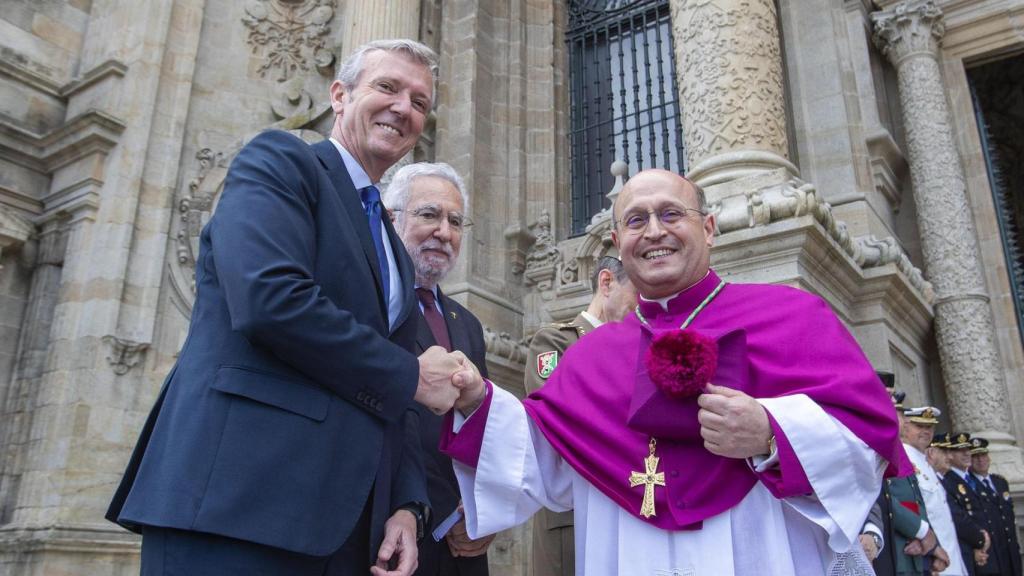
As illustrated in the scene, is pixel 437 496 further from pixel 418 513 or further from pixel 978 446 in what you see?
pixel 978 446

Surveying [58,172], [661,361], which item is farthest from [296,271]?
[58,172]

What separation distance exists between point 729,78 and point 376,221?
13.9 ft

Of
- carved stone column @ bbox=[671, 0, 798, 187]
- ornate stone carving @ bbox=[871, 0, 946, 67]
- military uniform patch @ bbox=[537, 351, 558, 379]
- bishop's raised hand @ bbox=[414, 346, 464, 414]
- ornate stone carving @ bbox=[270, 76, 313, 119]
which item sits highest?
ornate stone carving @ bbox=[871, 0, 946, 67]

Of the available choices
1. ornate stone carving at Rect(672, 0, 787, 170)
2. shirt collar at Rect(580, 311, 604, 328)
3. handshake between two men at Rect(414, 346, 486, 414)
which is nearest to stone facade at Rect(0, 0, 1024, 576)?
ornate stone carving at Rect(672, 0, 787, 170)

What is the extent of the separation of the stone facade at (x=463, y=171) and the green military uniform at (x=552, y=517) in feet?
7.80

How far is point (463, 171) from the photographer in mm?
9102

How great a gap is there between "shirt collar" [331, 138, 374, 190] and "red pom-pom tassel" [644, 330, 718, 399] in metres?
0.95

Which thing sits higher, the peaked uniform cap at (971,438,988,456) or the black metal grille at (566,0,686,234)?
the black metal grille at (566,0,686,234)

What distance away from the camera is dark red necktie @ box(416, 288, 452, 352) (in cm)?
300

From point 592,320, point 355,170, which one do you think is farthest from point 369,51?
point 592,320

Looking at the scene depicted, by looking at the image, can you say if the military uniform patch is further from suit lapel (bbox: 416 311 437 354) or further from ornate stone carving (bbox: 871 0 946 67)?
ornate stone carving (bbox: 871 0 946 67)

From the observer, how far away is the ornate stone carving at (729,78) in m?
5.46

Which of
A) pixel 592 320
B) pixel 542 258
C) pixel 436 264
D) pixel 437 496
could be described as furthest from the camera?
pixel 542 258

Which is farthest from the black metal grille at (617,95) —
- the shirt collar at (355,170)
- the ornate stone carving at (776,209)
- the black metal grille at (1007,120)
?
the shirt collar at (355,170)
